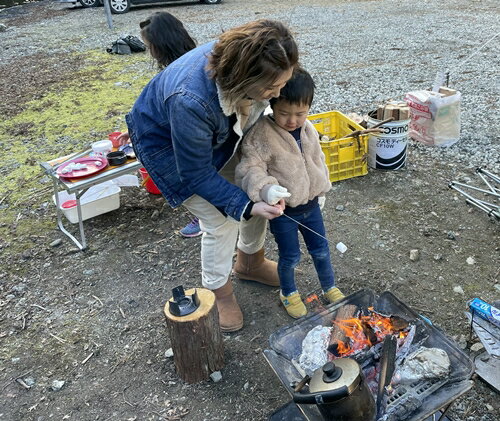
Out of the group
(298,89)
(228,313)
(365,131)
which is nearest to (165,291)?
(228,313)

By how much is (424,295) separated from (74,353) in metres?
2.39

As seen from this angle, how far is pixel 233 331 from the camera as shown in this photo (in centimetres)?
308

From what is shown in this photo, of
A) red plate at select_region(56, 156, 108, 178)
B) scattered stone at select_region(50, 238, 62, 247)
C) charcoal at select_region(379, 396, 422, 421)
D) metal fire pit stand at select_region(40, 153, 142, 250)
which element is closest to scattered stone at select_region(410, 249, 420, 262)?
charcoal at select_region(379, 396, 422, 421)

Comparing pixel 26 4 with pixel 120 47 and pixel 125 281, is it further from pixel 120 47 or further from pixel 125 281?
pixel 125 281

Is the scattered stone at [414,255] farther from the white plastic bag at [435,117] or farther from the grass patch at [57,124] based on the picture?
the grass patch at [57,124]

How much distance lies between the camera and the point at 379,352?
→ 2344 millimetres

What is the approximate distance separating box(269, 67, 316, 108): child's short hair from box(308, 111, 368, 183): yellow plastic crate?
6.60ft

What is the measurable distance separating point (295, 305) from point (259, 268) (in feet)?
1.50

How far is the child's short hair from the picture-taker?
2.38 meters

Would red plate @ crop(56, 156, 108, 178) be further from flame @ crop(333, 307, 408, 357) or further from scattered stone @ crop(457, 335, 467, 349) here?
scattered stone @ crop(457, 335, 467, 349)

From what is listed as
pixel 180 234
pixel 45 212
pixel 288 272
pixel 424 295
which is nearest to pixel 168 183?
pixel 288 272

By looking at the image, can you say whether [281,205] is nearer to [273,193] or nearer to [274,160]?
[273,193]

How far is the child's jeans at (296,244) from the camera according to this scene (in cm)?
285

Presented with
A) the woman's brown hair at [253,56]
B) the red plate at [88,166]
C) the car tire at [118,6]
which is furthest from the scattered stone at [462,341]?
the car tire at [118,6]
